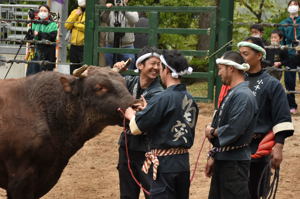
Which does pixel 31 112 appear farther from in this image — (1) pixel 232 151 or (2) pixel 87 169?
(2) pixel 87 169

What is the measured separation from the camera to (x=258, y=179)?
746 cm

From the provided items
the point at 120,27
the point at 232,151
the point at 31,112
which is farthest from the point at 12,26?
the point at 232,151

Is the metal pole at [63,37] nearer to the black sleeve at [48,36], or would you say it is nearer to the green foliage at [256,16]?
the black sleeve at [48,36]

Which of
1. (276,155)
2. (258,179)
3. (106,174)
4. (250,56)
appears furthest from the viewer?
(106,174)

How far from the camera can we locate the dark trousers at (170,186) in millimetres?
6566

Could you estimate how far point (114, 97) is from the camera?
7.14 meters

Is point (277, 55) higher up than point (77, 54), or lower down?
higher up

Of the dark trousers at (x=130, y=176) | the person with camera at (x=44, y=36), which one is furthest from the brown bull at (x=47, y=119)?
the person with camera at (x=44, y=36)

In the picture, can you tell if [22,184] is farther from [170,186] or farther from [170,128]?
Answer: [170,128]

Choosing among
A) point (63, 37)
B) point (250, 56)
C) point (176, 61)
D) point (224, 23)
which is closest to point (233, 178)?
point (176, 61)

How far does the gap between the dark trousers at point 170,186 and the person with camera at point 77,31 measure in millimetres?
7399

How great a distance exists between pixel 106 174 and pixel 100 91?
133 inches

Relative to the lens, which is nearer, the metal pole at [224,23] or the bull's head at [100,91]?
the bull's head at [100,91]

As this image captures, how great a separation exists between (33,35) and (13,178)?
7057 millimetres
